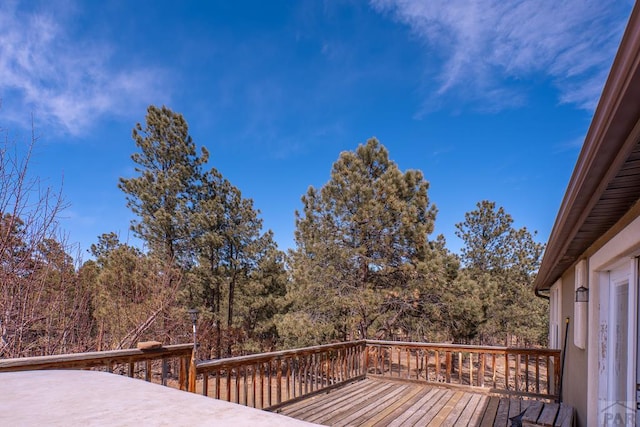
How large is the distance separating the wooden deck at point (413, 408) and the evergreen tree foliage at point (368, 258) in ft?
11.3

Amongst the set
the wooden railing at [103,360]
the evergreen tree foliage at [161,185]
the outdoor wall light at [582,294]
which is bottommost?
the wooden railing at [103,360]

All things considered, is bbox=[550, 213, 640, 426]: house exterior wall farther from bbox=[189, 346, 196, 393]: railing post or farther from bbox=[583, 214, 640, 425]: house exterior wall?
bbox=[189, 346, 196, 393]: railing post

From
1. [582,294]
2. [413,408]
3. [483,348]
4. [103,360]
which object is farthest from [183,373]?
[483,348]

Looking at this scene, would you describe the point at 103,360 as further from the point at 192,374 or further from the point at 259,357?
the point at 259,357

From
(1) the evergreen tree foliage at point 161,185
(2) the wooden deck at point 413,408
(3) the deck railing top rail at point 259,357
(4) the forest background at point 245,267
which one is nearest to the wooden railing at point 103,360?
(3) the deck railing top rail at point 259,357

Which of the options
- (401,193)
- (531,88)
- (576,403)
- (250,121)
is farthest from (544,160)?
(250,121)

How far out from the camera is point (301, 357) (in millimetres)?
4609

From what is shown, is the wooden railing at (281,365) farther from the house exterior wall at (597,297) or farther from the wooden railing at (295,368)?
the house exterior wall at (597,297)

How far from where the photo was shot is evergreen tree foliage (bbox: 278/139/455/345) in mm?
8648

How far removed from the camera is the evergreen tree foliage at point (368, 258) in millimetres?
8648

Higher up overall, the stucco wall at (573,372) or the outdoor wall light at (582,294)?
the outdoor wall light at (582,294)

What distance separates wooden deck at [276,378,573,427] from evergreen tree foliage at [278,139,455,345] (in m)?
3.45

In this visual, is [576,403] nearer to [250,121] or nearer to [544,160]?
[544,160]

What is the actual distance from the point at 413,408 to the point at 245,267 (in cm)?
930
